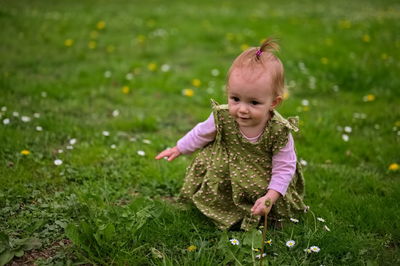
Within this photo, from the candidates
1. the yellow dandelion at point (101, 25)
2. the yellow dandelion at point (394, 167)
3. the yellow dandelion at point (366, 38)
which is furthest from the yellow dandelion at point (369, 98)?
the yellow dandelion at point (101, 25)

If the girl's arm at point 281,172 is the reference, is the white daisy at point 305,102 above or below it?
below

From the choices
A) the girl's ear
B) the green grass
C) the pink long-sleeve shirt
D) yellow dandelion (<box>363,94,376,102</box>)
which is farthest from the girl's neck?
yellow dandelion (<box>363,94,376,102</box>)

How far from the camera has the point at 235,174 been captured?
2777mm

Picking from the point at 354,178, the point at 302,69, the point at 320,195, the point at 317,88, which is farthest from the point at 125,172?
the point at 302,69

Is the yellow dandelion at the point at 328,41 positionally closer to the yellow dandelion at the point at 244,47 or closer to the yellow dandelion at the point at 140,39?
the yellow dandelion at the point at 244,47

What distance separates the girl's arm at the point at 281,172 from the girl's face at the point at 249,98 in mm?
282

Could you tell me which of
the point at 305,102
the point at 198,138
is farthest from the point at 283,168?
the point at 305,102

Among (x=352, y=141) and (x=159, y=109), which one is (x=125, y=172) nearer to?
(x=159, y=109)

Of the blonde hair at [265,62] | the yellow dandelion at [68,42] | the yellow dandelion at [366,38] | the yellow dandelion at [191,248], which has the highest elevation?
the blonde hair at [265,62]

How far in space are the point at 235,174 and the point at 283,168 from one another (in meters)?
0.35

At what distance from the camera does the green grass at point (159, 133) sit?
2.58m

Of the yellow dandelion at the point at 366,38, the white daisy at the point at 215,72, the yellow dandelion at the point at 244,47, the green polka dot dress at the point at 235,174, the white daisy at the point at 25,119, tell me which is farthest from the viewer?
the yellow dandelion at the point at 366,38

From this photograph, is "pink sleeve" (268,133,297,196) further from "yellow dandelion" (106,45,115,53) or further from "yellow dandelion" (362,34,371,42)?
"yellow dandelion" (362,34,371,42)

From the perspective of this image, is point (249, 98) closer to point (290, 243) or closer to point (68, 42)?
point (290, 243)
